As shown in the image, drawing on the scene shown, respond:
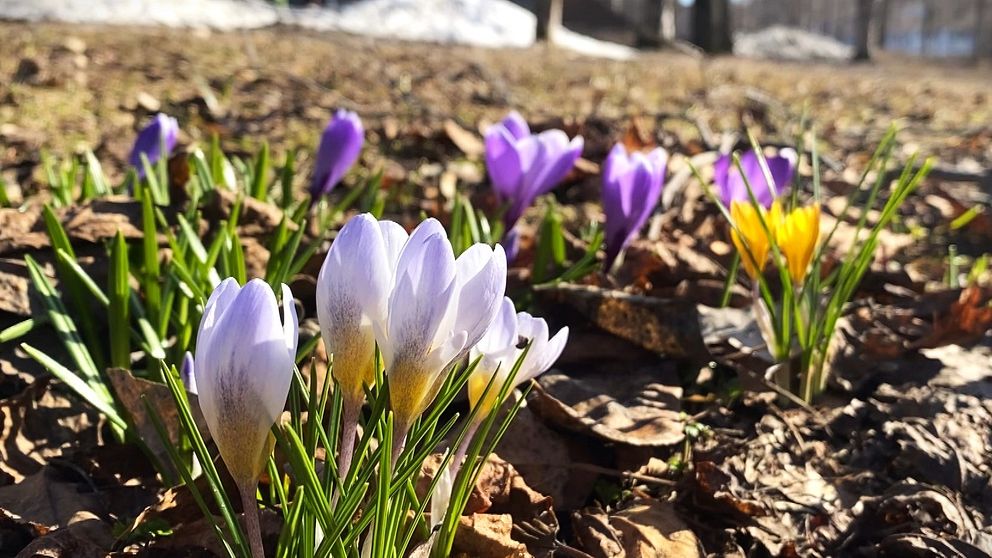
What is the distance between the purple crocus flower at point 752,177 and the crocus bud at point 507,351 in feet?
3.21

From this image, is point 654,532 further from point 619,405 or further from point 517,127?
point 517,127

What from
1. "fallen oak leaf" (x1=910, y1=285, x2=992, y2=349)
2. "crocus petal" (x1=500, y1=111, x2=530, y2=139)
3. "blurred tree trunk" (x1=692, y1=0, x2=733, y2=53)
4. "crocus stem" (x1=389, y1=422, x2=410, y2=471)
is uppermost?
"blurred tree trunk" (x1=692, y1=0, x2=733, y2=53)

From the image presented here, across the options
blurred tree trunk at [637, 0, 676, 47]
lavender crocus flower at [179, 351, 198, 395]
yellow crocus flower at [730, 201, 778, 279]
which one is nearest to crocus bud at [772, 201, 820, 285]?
yellow crocus flower at [730, 201, 778, 279]

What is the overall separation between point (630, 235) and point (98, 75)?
13.3 feet

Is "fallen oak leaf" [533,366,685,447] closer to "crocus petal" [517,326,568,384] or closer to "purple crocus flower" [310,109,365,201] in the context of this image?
"crocus petal" [517,326,568,384]

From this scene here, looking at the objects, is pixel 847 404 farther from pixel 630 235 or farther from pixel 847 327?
pixel 630 235

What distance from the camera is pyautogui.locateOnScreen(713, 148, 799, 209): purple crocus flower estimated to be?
1.84m

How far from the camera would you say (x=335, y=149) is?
191 cm

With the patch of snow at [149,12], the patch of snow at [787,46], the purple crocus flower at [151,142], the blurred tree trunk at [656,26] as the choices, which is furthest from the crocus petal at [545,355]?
the patch of snow at [787,46]

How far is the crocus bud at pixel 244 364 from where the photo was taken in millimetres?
698

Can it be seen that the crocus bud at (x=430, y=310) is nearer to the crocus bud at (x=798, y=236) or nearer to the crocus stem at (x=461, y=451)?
the crocus stem at (x=461, y=451)

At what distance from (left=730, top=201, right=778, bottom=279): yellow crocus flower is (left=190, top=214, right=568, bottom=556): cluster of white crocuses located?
79 centimetres

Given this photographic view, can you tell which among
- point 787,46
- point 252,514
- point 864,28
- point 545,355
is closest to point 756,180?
point 545,355

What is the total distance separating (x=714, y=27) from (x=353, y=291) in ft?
62.5
